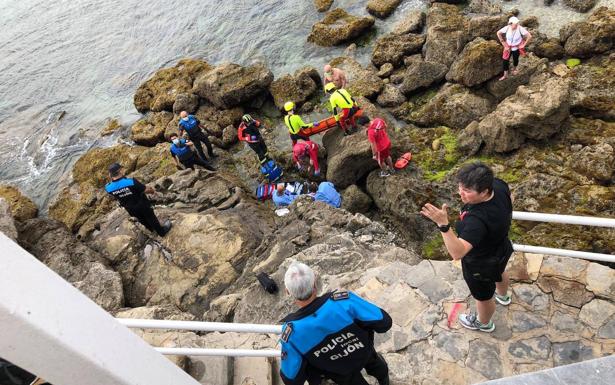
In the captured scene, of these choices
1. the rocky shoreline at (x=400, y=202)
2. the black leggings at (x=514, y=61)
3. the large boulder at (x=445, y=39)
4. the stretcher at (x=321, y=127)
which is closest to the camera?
the rocky shoreline at (x=400, y=202)

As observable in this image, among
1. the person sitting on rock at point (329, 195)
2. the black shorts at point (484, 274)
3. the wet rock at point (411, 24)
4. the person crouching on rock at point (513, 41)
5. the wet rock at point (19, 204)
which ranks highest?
the black shorts at point (484, 274)

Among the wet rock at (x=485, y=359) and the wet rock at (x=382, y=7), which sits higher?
the wet rock at (x=485, y=359)

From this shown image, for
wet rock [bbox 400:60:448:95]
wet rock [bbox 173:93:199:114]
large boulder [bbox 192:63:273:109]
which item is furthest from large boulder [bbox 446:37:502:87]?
wet rock [bbox 173:93:199:114]

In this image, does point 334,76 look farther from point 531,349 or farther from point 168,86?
point 531,349

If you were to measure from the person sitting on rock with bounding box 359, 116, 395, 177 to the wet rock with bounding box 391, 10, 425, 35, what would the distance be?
818 centimetres

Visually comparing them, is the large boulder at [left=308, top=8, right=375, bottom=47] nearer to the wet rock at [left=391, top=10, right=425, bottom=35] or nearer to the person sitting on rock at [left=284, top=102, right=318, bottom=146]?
the wet rock at [left=391, top=10, right=425, bottom=35]

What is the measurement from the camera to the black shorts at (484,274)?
4078 mm

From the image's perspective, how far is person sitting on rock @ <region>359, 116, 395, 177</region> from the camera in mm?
10141

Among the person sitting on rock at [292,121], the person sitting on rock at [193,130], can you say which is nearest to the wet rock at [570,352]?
the person sitting on rock at [292,121]

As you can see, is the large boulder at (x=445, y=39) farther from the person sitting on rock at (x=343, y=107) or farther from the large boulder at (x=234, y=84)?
the large boulder at (x=234, y=84)

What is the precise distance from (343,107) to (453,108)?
10.7 feet

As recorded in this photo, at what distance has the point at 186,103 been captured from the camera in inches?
675

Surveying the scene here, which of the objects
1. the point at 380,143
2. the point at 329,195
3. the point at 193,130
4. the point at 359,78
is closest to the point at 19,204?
the point at 193,130

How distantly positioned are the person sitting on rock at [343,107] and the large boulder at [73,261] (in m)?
7.17
